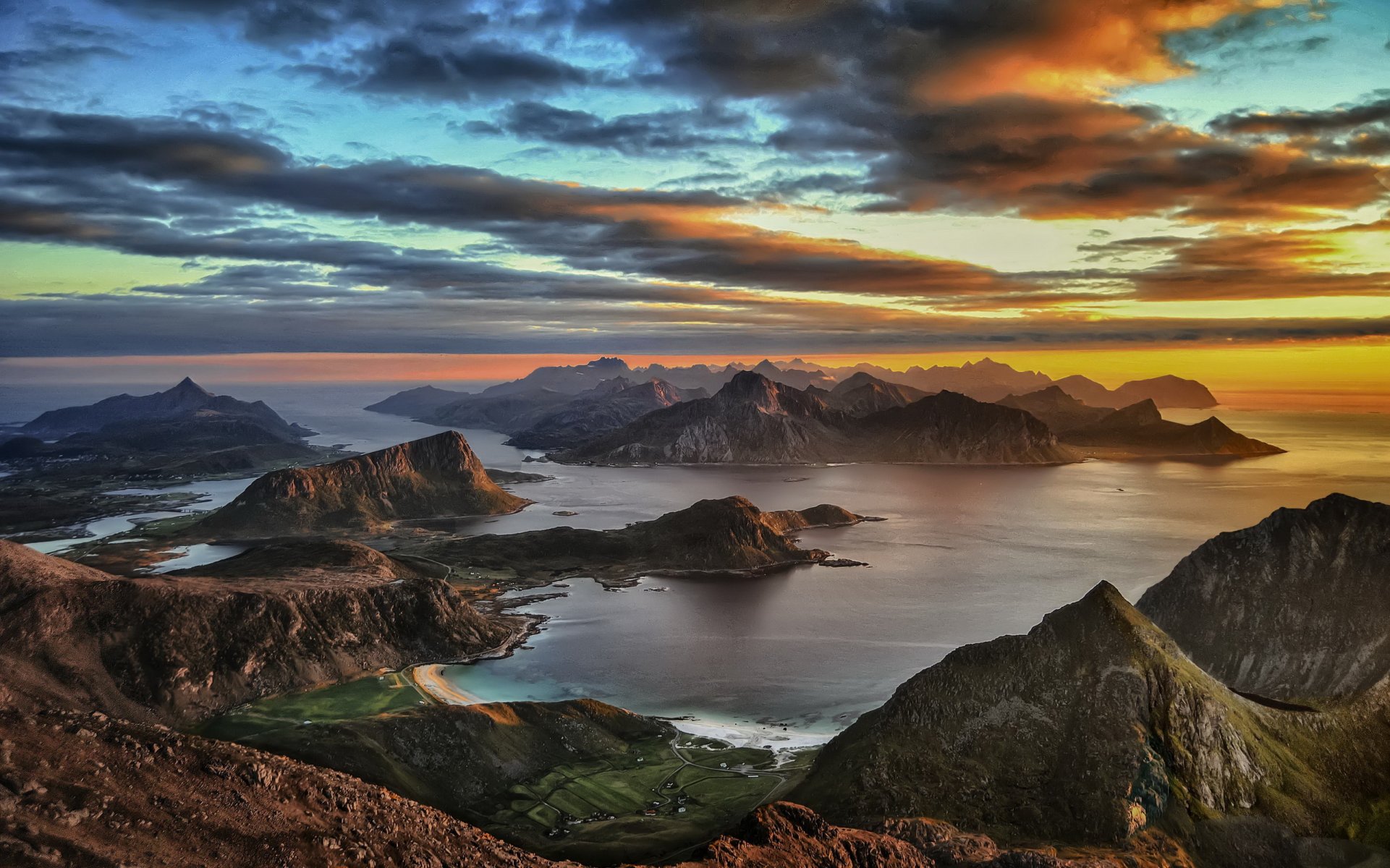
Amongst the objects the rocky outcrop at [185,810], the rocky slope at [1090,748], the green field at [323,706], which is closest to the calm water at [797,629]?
the green field at [323,706]

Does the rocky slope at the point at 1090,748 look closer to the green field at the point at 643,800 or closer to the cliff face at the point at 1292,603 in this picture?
the green field at the point at 643,800

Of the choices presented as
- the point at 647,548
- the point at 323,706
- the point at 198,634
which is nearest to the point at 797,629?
the point at 647,548

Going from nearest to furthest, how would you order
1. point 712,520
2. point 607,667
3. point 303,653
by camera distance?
point 303,653, point 607,667, point 712,520

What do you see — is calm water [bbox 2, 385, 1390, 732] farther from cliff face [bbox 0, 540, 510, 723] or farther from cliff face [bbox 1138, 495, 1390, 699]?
cliff face [bbox 1138, 495, 1390, 699]

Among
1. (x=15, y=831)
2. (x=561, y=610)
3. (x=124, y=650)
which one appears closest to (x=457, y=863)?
(x=15, y=831)

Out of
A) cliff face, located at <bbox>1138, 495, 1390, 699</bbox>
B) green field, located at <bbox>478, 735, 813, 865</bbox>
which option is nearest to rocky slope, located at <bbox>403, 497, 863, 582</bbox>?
green field, located at <bbox>478, 735, 813, 865</bbox>

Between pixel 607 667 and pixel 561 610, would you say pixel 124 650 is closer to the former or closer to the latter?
pixel 607 667
